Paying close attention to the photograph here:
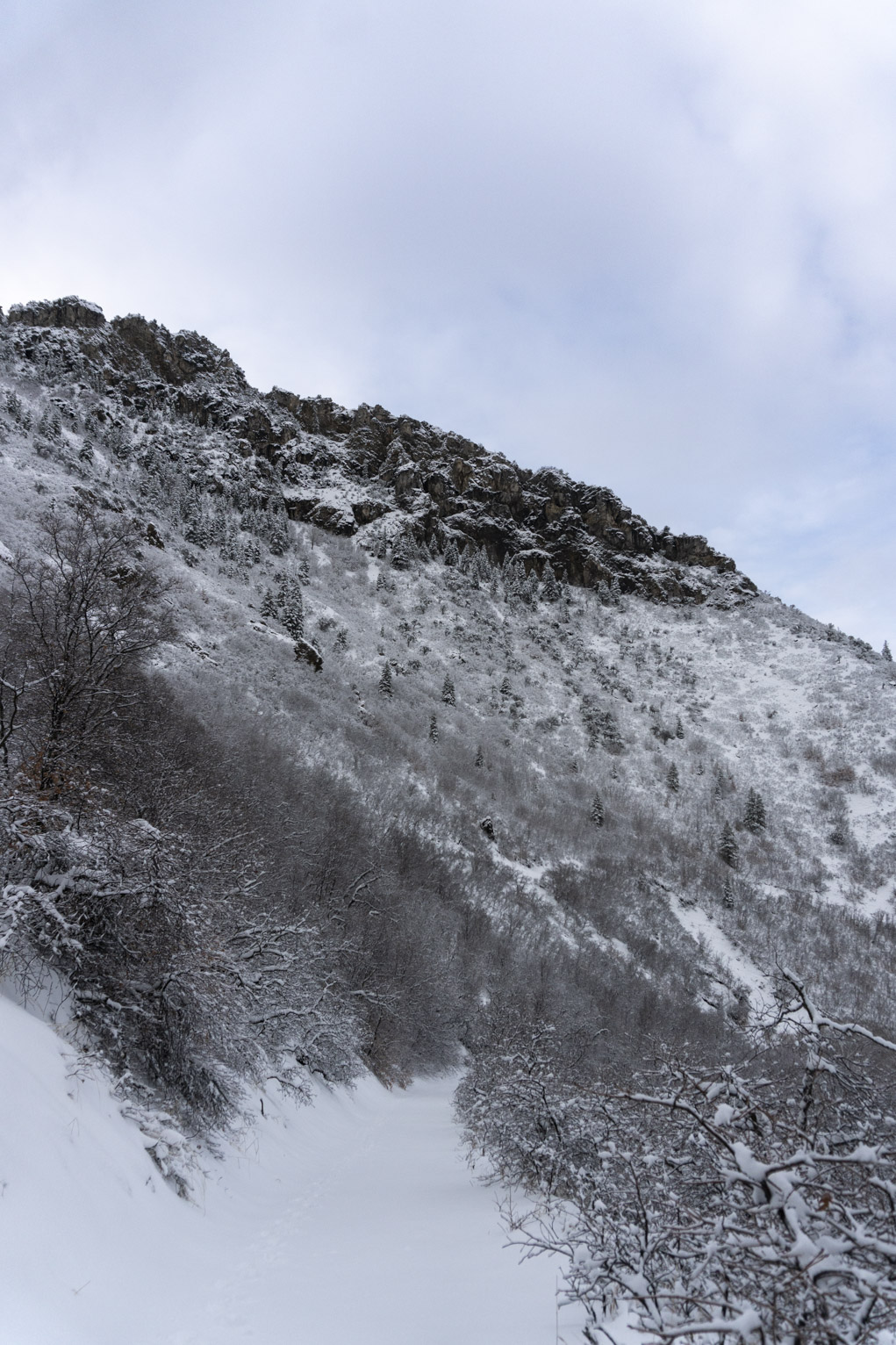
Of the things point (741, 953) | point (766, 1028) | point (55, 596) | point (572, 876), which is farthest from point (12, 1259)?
point (741, 953)

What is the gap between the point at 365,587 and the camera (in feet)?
303

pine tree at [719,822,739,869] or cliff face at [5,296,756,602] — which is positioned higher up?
cliff face at [5,296,756,602]

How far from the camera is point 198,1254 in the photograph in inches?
229

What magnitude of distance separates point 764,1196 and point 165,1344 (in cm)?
453

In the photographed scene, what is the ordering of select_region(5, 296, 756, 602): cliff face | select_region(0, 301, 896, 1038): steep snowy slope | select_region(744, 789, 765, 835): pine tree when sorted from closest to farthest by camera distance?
select_region(0, 301, 896, 1038): steep snowy slope < select_region(744, 789, 765, 835): pine tree < select_region(5, 296, 756, 602): cliff face

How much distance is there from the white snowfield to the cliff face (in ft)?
338

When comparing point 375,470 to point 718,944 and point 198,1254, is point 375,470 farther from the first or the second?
point 198,1254

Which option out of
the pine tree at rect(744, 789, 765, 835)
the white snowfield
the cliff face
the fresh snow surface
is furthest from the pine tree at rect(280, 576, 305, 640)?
the white snowfield

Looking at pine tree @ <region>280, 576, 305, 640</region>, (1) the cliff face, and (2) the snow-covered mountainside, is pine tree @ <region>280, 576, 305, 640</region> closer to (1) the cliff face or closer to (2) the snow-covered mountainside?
(2) the snow-covered mountainside

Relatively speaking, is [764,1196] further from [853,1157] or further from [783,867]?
[783,867]

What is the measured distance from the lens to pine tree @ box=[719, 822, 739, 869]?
64.8 meters

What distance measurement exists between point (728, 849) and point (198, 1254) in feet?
222

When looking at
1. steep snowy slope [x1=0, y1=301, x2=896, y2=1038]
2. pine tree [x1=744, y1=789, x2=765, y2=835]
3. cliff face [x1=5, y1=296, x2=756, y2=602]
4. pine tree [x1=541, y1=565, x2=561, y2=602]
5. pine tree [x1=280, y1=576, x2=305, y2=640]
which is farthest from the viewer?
pine tree [x1=541, y1=565, x2=561, y2=602]

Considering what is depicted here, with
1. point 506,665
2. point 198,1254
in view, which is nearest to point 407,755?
point 506,665
